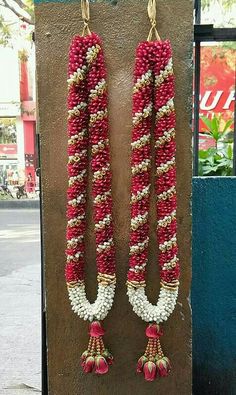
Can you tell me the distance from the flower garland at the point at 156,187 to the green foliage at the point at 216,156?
69cm

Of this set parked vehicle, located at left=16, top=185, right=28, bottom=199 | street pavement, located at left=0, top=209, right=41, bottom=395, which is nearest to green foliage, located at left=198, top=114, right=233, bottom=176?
street pavement, located at left=0, top=209, right=41, bottom=395

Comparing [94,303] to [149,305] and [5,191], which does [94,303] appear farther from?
[5,191]

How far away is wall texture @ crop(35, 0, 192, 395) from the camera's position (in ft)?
5.21

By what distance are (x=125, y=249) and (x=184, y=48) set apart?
2.42 ft

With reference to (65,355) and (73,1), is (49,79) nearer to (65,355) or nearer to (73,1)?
(73,1)

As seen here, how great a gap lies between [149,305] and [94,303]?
19 centimetres

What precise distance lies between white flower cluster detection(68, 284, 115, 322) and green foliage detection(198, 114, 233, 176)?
868 mm

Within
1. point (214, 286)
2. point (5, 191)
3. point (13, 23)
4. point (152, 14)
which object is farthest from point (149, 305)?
point (5, 191)

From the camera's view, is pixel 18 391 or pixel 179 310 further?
pixel 18 391

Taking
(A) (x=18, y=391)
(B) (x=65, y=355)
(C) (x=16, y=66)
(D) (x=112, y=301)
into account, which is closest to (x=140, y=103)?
(D) (x=112, y=301)

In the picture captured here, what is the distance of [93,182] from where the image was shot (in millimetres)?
1581

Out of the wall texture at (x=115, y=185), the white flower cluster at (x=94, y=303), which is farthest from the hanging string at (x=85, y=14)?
the white flower cluster at (x=94, y=303)

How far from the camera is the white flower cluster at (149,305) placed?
1.56 m

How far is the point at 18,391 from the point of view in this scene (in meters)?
3.00
